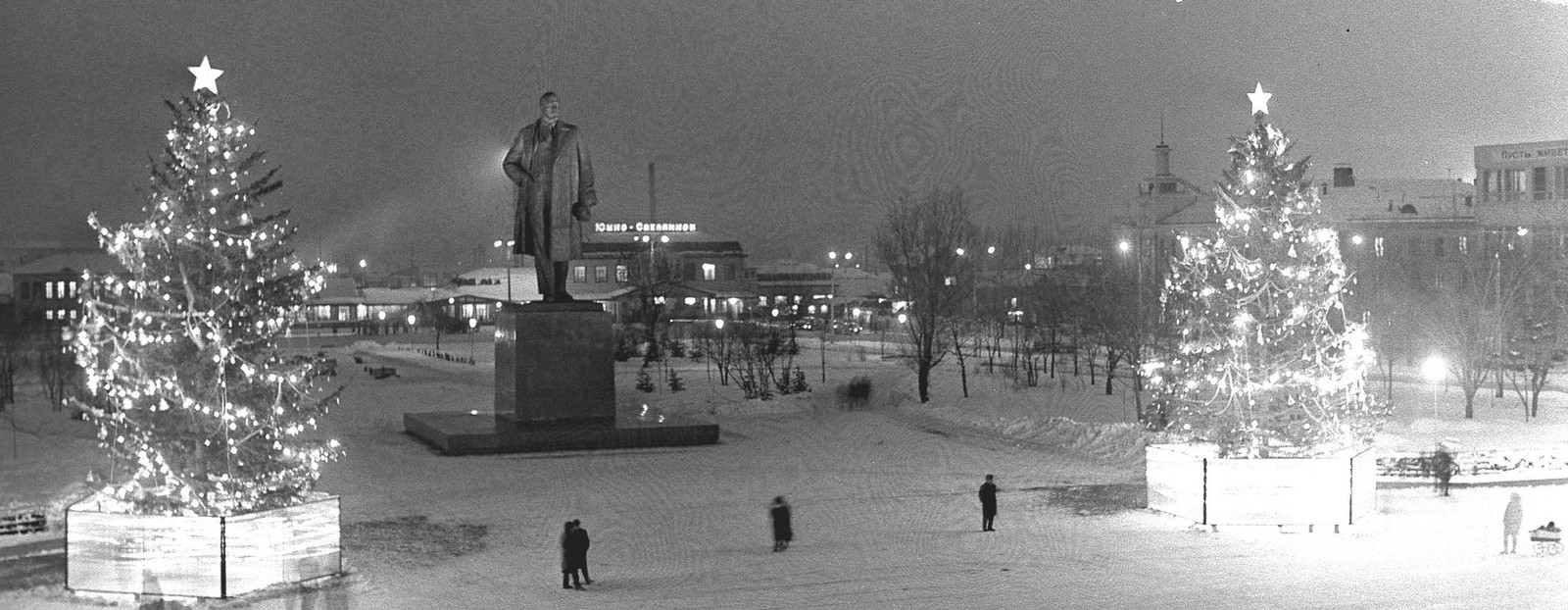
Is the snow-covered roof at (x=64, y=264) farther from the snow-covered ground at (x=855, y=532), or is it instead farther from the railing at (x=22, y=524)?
the railing at (x=22, y=524)

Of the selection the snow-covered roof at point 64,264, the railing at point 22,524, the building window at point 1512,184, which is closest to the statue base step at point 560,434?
the railing at point 22,524

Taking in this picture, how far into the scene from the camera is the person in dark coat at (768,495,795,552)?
15438 millimetres

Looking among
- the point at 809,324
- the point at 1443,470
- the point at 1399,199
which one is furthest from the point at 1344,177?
the point at 1443,470

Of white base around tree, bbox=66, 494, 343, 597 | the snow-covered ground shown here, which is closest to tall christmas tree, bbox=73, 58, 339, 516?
white base around tree, bbox=66, 494, 343, 597

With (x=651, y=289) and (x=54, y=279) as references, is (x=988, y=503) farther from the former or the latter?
(x=54, y=279)

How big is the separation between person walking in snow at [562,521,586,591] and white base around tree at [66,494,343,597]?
2640mm

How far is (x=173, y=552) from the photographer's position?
13.0m

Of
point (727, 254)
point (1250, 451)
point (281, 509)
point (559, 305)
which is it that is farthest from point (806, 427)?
point (727, 254)

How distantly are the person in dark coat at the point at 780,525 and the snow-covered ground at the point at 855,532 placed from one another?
0.15m

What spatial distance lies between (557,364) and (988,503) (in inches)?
393

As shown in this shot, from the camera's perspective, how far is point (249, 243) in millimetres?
13844

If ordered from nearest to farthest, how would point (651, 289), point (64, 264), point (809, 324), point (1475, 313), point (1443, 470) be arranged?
1. point (1443, 470)
2. point (1475, 313)
3. point (651, 289)
4. point (809, 324)
5. point (64, 264)

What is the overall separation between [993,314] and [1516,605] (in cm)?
4623

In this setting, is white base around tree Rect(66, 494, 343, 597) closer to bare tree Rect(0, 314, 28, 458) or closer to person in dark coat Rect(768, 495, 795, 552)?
person in dark coat Rect(768, 495, 795, 552)
